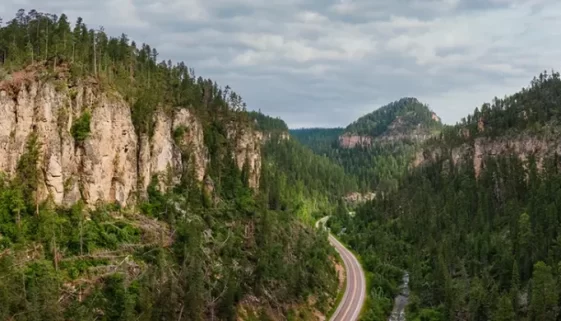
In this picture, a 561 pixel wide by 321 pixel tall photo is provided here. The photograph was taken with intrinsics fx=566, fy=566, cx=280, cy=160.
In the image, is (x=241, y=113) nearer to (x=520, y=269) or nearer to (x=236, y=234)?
(x=236, y=234)

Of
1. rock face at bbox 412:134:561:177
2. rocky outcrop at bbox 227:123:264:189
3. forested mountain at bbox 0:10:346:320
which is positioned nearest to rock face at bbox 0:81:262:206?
forested mountain at bbox 0:10:346:320

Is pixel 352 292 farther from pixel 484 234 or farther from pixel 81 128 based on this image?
pixel 81 128

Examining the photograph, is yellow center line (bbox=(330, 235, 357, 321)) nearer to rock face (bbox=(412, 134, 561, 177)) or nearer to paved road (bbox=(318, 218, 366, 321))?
paved road (bbox=(318, 218, 366, 321))

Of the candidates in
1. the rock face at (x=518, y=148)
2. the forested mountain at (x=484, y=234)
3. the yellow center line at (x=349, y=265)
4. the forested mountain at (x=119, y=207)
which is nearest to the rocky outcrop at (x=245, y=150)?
the forested mountain at (x=119, y=207)

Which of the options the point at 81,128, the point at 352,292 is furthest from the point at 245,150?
the point at 81,128

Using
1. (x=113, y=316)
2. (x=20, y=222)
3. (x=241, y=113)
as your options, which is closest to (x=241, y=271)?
(x=113, y=316)
